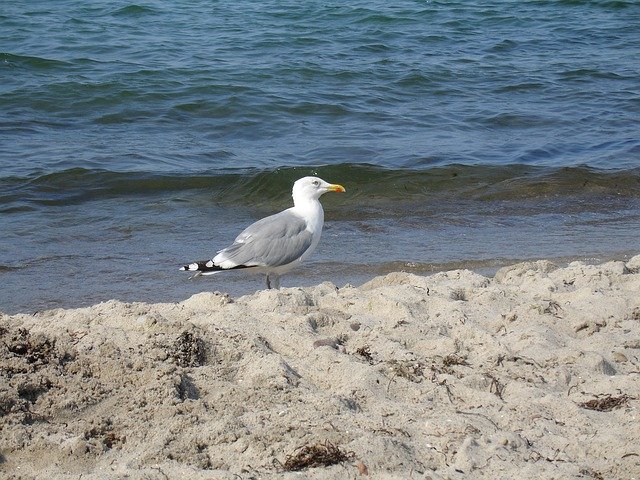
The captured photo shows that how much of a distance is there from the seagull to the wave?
3.00 metres

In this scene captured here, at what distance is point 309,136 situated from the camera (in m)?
12.0

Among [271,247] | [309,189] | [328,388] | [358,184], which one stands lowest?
[358,184]

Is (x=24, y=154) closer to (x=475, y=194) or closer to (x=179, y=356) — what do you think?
(x=475, y=194)

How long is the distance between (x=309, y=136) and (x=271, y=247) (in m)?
5.62

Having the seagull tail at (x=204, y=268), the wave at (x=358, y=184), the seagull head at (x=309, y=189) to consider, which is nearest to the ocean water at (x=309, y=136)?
the wave at (x=358, y=184)

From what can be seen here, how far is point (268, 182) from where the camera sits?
33.2 feet

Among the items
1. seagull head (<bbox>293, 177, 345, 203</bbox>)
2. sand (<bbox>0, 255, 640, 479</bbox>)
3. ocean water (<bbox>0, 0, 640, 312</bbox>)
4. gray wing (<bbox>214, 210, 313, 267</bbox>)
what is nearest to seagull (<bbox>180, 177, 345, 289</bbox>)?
gray wing (<bbox>214, 210, 313, 267</bbox>)

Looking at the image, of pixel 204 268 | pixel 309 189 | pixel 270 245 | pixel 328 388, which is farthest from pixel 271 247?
pixel 328 388

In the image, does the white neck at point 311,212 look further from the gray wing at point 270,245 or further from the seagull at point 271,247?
the gray wing at point 270,245

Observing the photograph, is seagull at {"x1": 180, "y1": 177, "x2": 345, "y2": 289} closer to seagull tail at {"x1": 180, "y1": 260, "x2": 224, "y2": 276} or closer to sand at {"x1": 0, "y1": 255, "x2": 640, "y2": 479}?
seagull tail at {"x1": 180, "y1": 260, "x2": 224, "y2": 276}

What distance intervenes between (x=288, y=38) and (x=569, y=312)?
1231 centimetres

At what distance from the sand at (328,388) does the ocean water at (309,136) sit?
2.19 meters

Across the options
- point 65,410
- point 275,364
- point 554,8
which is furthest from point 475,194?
point 554,8

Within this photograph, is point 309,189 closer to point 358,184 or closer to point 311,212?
point 311,212
